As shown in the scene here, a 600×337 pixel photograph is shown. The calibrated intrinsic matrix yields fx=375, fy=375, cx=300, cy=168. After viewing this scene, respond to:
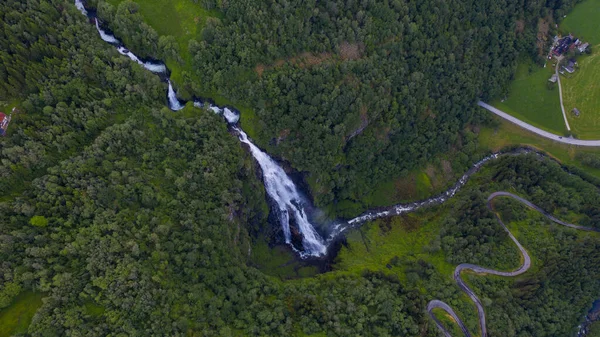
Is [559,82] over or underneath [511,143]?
over

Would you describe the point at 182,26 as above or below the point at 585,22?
below

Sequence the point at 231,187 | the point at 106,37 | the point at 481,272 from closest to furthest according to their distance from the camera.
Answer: the point at 231,187 < the point at 481,272 < the point at 106,37

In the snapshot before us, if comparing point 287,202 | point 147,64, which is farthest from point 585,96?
point 147,64

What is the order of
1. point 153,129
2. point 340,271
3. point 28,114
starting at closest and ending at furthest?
1. point 28,114
2. point 153,129
3. point 340,271

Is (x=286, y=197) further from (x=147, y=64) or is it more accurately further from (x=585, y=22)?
(x=585, y=22)

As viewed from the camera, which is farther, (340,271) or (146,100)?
(340,271)

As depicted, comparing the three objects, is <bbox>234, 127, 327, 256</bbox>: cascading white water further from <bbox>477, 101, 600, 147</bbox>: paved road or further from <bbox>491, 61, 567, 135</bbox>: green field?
<bbox>491, 61, 567, 135</bbox>: green field

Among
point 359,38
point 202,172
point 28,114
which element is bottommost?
point 202,172

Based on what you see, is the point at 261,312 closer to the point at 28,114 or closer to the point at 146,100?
the point at 146,100

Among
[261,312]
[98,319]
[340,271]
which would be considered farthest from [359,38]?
[98,319]
